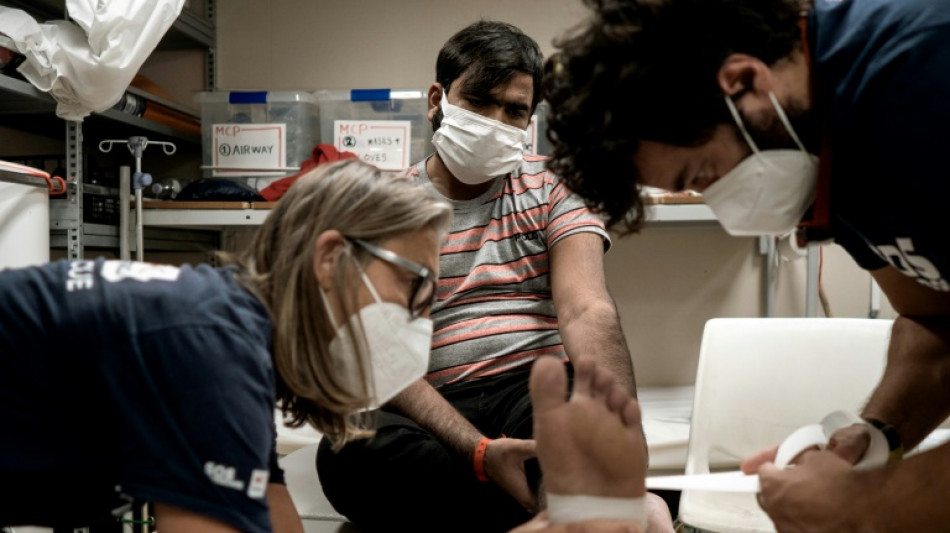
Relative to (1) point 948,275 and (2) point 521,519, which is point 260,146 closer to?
(2) point 521,519

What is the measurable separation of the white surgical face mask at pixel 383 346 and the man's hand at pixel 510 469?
23 cm

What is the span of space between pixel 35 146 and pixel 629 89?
2052 millimetres

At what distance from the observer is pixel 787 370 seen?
1.44m

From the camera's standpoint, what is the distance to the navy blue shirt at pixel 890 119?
662 millimetres

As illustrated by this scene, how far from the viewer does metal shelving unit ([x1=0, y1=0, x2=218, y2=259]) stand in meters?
1.72

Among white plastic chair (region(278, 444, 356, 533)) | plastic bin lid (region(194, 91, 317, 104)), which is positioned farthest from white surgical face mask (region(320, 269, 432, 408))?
plastic bin lid (region(194, 91, 317, 104))

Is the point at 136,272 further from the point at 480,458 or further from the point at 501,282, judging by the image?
the point at 501,282

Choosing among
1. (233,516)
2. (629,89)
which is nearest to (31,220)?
(233,516)

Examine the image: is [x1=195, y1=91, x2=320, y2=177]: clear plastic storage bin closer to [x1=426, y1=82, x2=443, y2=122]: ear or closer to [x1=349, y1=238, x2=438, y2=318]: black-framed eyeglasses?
[x1=426, y1=82, x2=443, y2=122]: ear

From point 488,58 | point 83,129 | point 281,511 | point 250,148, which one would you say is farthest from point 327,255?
point 83,129

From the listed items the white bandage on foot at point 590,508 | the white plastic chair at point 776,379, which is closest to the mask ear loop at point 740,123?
the white bandage on foot at point 590,508

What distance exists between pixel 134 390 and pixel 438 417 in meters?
0.60

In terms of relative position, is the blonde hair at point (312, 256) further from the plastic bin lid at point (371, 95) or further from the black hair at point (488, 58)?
the plastic bin lid at point (371, 95)

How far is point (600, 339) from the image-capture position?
1.23m
